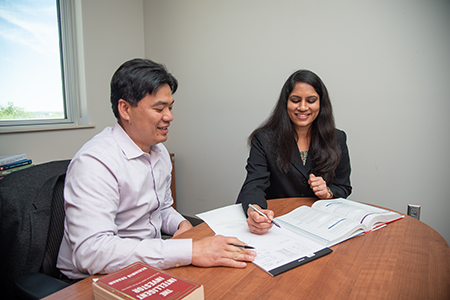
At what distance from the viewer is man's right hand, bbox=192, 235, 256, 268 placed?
2.98 feet

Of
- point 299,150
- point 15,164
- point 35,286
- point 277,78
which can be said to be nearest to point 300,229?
point 299,150

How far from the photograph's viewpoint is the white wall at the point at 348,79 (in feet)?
6.87

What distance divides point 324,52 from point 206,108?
4.07 feet

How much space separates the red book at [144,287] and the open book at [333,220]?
0.58 m

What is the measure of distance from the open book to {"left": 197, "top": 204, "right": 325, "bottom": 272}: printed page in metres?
0.04

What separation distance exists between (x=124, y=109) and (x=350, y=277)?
973mm

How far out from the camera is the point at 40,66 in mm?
2580

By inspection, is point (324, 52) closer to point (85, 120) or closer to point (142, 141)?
point (142, 141)

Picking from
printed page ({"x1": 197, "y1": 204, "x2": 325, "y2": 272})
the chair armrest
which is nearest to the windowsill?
the chair armrest

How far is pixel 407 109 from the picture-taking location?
215cm

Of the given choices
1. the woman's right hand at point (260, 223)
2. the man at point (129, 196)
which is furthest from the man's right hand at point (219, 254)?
the woman's right hand at point (260, 223)

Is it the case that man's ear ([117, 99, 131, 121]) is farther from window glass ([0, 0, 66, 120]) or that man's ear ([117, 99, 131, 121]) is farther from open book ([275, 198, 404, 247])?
window glass ([0, 0, 66, 120])

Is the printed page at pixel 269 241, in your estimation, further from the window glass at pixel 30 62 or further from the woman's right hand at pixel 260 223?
the window glass at pixel 30 62

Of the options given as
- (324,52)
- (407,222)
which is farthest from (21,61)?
(407,222)
